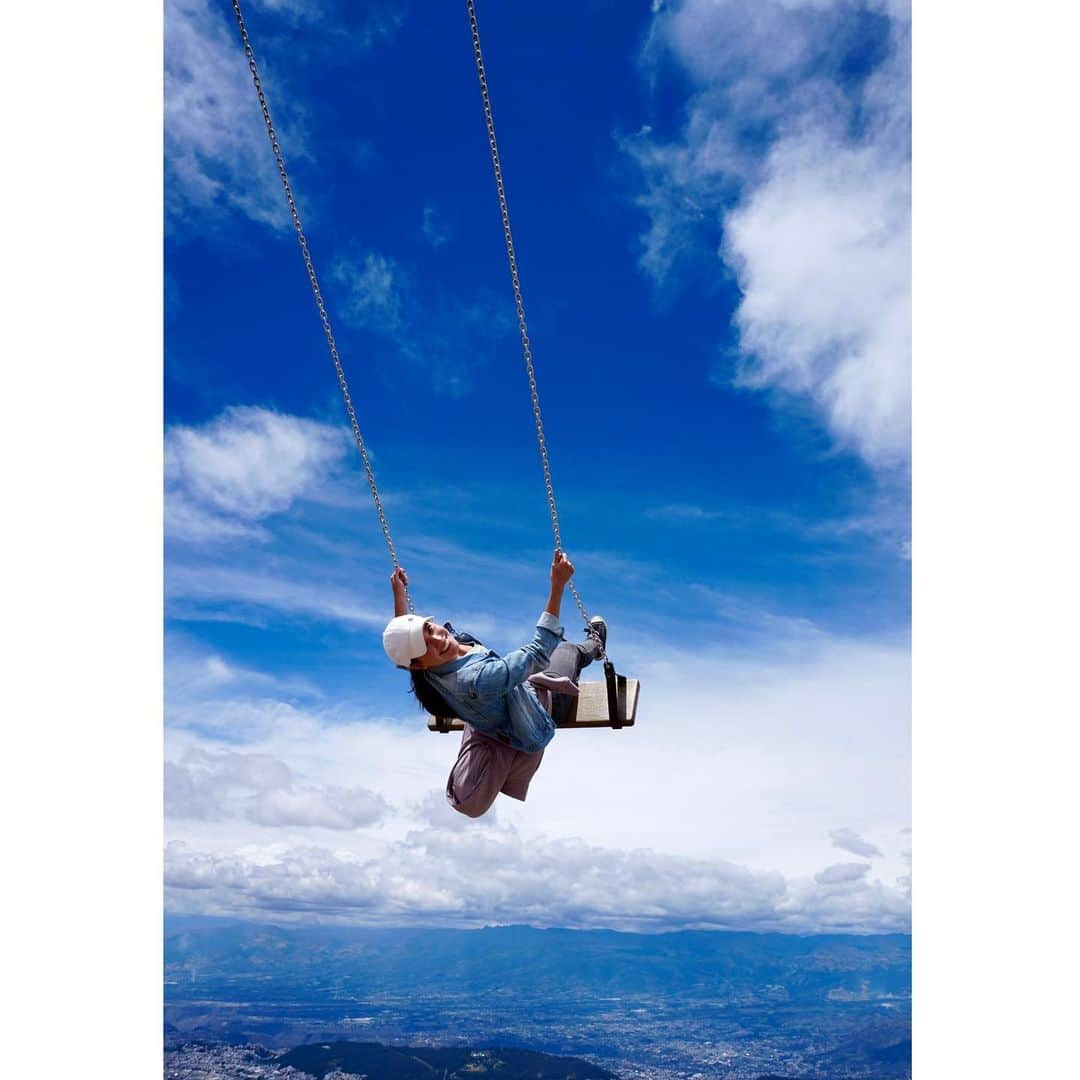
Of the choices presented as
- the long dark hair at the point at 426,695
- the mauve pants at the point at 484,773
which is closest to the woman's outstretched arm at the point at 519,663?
the long dark hair at the point at 426,695

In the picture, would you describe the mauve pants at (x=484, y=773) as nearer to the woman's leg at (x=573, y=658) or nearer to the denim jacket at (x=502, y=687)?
the denim jacket at (x=502, y=687)

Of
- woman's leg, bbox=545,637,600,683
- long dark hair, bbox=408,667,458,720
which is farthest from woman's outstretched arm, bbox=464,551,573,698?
woman's leg, bbox=545,637,600,683

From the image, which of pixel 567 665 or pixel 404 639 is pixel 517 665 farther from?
pixel 567 665

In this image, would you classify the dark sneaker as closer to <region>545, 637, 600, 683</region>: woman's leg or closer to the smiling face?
<region>545, 637, 600, 683</region>: woman's leg

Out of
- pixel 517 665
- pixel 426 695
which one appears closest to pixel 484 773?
pixel 426 695
